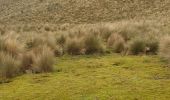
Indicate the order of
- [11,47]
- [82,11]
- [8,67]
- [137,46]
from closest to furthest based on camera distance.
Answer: [8,67], [11,47], [137,46], [82,11]

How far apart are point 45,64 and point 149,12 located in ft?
90.1

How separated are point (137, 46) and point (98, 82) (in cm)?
452

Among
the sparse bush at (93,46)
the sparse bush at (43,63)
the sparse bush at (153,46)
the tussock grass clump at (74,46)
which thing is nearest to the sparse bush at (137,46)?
the sparse bush at (153,46)

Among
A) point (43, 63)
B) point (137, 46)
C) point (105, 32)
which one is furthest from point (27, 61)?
point (105, 32)

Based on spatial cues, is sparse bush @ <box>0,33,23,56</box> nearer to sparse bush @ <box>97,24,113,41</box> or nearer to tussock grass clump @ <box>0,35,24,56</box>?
tussock grass clump @ <box>0,35,24,56</box>

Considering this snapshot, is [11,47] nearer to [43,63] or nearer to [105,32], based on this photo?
[43,63]

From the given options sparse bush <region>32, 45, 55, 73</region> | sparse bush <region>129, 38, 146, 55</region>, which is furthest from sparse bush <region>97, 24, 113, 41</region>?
sparse bush <region>32, 45, 55, 73</region>

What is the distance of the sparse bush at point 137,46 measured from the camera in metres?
13.5

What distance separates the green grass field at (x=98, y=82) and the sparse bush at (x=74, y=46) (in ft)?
5.49

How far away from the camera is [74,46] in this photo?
14227mm

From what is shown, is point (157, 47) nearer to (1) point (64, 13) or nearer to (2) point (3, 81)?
(2) point (3, 81)

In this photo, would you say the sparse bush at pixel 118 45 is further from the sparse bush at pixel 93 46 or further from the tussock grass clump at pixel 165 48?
the tussock grass clump at pixel 165 48

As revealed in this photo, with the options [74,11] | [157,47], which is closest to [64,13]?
[74,11]

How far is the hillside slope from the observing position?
125 ft
